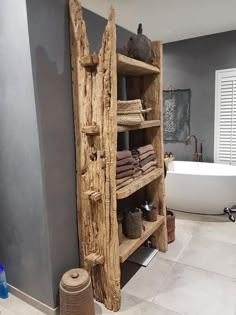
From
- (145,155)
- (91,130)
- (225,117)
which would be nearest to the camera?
(91,130)

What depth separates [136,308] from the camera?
182 cm

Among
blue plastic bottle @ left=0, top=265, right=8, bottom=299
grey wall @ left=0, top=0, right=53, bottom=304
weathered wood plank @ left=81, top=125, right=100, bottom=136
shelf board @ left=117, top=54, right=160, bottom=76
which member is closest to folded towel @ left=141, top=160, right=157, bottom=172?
weathered wood plank @ left=81, top=125, right=100, bottom=136

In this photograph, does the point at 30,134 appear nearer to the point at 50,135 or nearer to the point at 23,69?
the point at 50,135

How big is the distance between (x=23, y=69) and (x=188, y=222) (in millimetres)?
2603

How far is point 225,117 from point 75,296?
329 cm

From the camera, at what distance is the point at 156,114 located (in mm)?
2342

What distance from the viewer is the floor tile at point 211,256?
224 centimetres

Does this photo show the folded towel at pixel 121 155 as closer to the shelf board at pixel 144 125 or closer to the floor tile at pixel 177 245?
the shelf board at pixel 144 125

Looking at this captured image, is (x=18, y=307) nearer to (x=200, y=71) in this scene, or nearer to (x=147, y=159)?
(x=147, y=159)

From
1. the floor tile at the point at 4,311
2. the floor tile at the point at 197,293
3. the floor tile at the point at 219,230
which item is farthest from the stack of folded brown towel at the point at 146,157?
the floor tile at the point at 4,311

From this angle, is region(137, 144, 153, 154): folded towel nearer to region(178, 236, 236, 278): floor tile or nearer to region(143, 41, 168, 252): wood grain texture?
region(143, 41, 168, 252): wood grain texture

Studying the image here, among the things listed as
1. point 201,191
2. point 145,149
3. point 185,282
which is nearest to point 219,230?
point 201,191

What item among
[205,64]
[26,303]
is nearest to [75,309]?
[26,303]

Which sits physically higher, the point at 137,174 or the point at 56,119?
the point at 56,119
